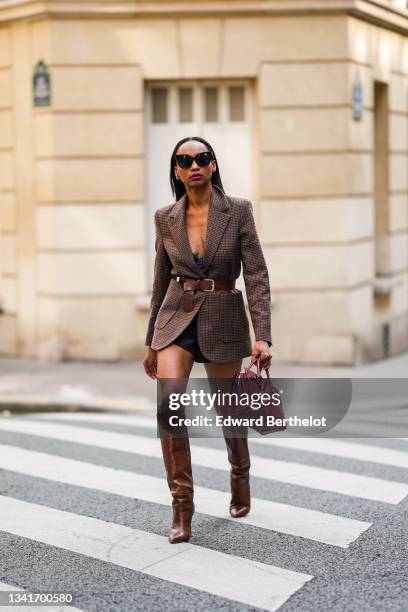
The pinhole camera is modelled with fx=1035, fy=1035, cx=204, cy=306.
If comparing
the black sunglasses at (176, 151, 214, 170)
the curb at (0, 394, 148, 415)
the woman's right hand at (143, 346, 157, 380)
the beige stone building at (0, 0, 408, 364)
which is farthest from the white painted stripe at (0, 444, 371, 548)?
the beige stone building at (0, 0, 408, 364)

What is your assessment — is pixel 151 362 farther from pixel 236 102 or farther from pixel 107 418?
pixel 236 102

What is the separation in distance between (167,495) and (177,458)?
1.18 meters

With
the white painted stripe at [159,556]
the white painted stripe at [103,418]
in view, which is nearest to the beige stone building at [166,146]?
the white painted stripe at [103,418]

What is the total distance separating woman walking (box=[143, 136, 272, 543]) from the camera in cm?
532

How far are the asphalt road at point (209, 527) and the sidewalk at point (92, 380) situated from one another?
1887mm

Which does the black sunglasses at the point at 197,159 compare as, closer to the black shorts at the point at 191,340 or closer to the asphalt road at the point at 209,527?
the black shorts at the point at 191,340

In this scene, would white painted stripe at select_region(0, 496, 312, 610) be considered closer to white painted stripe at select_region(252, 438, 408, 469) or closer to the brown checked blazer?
the brown checked blazer

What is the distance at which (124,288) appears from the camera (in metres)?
12.6

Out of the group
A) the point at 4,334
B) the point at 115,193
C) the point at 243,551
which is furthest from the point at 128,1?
the point at 243,551

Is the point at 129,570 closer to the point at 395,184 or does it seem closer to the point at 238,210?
the point at 238,210

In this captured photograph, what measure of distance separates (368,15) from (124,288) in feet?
14.7

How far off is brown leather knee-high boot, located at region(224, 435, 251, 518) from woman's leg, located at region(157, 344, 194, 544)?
41 centimetres

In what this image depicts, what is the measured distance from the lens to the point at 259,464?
24.0 ft

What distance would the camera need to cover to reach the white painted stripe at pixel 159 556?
15.2 feet
